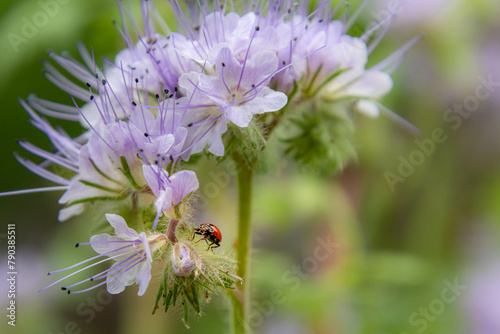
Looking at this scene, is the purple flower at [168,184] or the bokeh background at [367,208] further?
the bokeh background at [367,208]

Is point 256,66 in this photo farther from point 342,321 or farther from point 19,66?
point 342,321

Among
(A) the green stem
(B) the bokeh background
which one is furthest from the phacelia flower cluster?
(B) the bokeh background

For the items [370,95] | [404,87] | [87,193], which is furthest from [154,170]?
[404,87]

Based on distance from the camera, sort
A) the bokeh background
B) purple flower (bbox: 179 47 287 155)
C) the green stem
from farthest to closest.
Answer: the bokeh background < the green stem < purple flower (bbox: 179 47 287 155)

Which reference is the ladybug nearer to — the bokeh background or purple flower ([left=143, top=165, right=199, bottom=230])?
purple flower ([left=143, top=165, right=199, bottom=230])

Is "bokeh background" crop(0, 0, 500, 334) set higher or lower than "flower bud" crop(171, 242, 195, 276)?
lower

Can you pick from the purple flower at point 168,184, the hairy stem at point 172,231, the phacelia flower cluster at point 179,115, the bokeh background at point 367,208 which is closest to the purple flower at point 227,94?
the phacelia flower cluster at point 179,115

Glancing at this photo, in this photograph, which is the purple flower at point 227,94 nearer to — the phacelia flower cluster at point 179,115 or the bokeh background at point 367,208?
the phacelia flower cluster at point 179,115

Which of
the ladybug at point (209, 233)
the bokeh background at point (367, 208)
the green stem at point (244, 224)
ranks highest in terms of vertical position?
the ladybug at point (209, 233)
